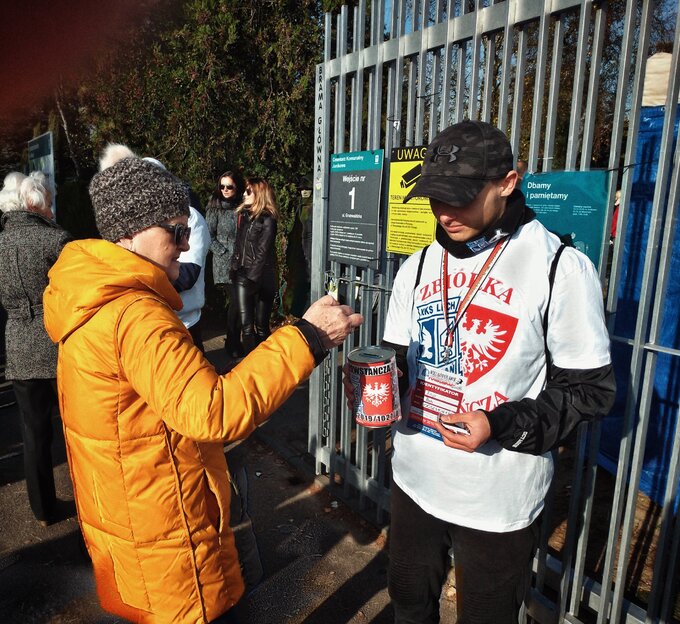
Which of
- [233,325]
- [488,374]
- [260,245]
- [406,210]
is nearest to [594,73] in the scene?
[406,210]

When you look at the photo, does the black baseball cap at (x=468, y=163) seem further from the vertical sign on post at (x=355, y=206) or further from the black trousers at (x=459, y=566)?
the vertical sign on post at (x=355, y=206)

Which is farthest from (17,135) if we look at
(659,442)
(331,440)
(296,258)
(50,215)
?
(659,442)

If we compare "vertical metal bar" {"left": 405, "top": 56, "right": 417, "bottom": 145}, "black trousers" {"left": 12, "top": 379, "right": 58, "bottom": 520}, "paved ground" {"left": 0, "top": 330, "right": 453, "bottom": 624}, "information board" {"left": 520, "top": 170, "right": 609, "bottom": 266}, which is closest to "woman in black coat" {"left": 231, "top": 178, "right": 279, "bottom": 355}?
"paved ground" {"left": 0, "top": 330, "right": 453, "bottom": 624}

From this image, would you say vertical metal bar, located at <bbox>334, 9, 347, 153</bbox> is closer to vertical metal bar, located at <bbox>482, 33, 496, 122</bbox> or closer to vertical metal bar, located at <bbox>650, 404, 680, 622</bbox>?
vertical metal bar, located at <bbox>482, 33, 496, 122</bbox>

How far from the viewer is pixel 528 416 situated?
1.61m

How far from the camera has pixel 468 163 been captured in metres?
1.68

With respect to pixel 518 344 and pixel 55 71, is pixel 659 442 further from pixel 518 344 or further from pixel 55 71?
pixel 55 71

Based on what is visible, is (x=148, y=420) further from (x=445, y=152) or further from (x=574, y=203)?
(x=574, y=203)

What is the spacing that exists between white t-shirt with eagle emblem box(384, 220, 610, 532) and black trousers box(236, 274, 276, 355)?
180 inches

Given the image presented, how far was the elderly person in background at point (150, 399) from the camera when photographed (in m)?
1.49

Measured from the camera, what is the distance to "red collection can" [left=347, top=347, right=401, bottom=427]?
179cm

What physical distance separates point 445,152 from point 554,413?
0.83 meters

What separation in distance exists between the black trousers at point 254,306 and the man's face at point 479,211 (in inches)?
186

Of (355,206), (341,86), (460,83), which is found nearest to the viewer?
(460,83)
